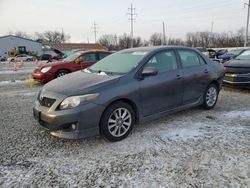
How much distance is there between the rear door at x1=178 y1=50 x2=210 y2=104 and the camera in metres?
5.01

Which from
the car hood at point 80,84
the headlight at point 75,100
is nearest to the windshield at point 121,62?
the car hood at point 80,84

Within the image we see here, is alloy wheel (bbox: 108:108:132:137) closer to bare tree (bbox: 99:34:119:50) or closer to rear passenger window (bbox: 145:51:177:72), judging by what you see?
rear passenger window (bbox: 145:51:177:72)

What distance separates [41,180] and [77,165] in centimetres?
51

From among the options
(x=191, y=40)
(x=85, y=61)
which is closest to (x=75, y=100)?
(x=85, y=61)

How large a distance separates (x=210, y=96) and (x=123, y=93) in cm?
274

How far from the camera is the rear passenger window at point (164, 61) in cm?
454

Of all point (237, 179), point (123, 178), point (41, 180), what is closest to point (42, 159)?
point (41, 180)

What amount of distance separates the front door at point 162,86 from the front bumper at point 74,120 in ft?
3.19

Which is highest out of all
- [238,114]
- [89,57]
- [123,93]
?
[89,57]

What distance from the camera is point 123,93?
3.91 meters

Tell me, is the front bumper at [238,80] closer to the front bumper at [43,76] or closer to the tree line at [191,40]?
the front bumper at [43,76]

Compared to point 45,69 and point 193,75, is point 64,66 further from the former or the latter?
point 193,75

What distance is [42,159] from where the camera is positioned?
342cm

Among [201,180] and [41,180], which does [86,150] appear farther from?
[201,180]
